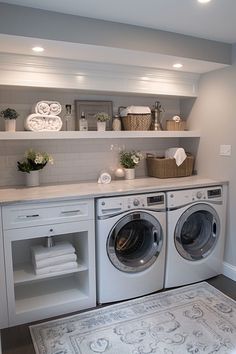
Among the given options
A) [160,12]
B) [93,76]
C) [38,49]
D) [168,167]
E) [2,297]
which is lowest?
[2,297]

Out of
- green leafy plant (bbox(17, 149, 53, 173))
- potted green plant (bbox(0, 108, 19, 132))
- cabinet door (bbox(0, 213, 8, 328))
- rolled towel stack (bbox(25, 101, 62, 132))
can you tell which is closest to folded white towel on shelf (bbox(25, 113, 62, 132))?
rolled towel stack (bbox(25, 101, 62, 132))

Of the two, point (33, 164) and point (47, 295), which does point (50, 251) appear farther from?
point (33, 164)

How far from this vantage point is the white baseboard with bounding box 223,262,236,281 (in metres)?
3.03

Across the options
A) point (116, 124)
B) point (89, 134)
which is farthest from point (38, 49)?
point (116, 124)

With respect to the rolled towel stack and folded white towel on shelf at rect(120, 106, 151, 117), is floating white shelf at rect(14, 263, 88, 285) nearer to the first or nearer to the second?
the rolled towel stack

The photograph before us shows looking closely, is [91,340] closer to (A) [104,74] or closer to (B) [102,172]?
(B) [102,172]

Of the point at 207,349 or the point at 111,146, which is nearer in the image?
the point at 207,349

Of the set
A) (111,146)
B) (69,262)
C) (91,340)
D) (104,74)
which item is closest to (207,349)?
(91,340)

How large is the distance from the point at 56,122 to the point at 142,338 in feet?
6.27

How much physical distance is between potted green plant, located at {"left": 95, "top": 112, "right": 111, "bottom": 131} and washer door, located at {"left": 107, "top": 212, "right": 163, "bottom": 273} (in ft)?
3.05

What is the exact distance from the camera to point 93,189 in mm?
2619

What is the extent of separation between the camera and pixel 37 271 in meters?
2.43

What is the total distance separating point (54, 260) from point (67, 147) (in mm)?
1164

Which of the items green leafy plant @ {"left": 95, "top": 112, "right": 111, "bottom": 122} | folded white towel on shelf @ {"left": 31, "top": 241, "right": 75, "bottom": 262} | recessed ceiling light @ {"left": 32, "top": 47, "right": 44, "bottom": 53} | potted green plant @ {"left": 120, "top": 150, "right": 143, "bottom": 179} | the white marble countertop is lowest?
folded white towel on shelf @ {"left": 31, "top": 241, "right": 75, "bottom": 262}
